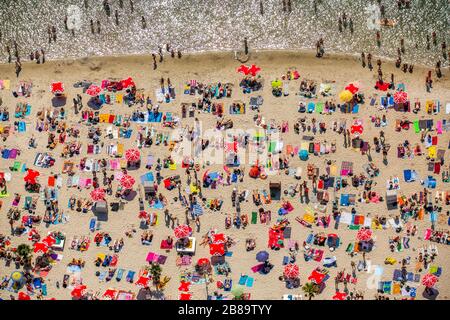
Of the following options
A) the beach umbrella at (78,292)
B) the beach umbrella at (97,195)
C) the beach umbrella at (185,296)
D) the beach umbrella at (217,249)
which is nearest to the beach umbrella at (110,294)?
the beach umbrella at (78,292)

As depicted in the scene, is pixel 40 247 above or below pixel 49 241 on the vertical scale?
below

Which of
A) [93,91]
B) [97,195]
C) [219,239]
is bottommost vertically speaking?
[219,239]

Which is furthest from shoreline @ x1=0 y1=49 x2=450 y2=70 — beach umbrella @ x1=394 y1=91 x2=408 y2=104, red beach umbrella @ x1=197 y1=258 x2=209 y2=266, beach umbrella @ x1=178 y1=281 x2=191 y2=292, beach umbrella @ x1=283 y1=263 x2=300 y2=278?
beach umbrella @ x1=178 y1=281 x2=191 y2=292

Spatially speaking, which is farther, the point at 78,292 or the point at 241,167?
the point at 241,167

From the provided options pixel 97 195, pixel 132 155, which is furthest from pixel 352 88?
pixel 97 195

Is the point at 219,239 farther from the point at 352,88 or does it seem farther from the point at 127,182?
the point at 352,88

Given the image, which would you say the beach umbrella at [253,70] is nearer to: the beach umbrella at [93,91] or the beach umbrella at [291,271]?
the beach umbrella at [93,91]
